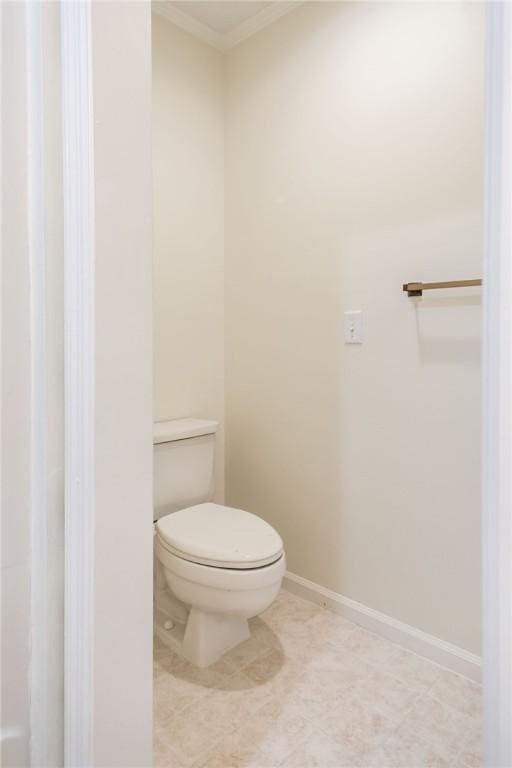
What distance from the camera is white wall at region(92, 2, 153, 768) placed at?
0.81 m

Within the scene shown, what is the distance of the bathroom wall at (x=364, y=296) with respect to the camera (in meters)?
1.59

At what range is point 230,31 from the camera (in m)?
2.19

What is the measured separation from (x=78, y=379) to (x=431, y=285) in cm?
122

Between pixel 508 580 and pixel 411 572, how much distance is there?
114cm

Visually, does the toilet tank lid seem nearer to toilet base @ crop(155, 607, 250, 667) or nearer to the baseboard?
toilet base @ crop(155, 607, 250, 667)

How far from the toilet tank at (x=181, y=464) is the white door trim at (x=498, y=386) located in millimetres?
1350

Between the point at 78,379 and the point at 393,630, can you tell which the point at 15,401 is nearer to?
the point at 78,379

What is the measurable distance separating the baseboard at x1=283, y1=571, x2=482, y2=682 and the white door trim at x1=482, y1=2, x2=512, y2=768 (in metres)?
1.04

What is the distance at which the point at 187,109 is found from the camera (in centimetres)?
216

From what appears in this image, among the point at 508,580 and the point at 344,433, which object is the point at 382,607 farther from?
the point at 508,580

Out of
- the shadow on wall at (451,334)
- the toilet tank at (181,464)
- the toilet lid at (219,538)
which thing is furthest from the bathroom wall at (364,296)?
the toilet lid at (219,538)

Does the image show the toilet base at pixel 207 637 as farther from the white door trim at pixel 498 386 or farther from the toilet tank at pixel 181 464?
the white door trim at pixel 498 386

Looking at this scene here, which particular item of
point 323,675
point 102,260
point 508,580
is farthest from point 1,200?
point 323,675

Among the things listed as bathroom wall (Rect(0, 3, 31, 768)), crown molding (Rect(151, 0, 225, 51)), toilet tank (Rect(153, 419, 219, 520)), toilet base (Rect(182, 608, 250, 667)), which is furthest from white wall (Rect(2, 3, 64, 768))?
crown molding (Rect(151, 0, 225, 51))
